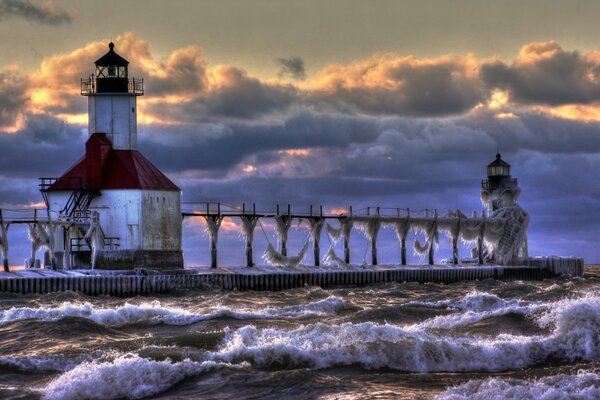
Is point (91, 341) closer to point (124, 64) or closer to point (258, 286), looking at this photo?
point (258, 286)

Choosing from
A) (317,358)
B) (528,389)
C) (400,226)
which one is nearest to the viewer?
(528,389)

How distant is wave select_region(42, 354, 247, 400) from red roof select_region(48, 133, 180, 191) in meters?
40.8

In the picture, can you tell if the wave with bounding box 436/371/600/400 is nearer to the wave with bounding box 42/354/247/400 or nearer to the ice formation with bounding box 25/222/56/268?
the wave with bounding box 42/354/247/400

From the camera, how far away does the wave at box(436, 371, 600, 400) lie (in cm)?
1880

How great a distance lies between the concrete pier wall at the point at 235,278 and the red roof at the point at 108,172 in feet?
19.0

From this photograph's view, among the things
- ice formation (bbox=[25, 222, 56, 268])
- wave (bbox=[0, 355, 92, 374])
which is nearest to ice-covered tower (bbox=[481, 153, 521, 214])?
ice formation (bbox=[25, 222, 56, 268])

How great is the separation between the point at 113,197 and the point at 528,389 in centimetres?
4575

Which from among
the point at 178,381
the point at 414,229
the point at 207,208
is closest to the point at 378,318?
the point at 178,381

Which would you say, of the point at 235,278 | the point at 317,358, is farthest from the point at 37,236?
the point at 317,358

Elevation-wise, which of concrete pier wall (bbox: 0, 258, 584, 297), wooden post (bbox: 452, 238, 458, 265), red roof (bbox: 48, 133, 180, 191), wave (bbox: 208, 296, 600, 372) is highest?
red roof (bbox: 48, 133, 180, 191)

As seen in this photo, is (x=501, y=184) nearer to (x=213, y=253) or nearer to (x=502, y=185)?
(x=502, y=185)

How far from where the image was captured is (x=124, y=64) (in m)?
66.3

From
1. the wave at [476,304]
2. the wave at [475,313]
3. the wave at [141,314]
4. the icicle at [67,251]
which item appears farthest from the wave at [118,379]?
the icicle at [67,251]

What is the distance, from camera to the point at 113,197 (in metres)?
62.3
